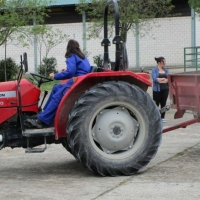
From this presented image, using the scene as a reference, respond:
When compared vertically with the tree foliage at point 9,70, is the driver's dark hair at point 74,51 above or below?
above

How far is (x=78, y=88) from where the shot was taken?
7828 millimetres

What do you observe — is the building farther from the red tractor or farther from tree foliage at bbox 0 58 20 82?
the red tractor

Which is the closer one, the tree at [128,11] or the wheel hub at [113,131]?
the wheel hub at [113,131]

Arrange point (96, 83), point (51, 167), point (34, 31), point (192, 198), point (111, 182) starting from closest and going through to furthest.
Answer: point (192, 198) → point (111, 182) → point (96, 83) → point (51, 167) → point (34, 31)

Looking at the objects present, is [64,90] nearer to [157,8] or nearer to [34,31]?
[34,31]

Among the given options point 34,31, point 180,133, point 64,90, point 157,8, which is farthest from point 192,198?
point 157,8

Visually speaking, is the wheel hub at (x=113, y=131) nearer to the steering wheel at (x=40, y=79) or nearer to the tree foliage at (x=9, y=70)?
the steering wheel at (x=40, y=79)

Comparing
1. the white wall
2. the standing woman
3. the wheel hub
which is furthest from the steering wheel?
the white wall

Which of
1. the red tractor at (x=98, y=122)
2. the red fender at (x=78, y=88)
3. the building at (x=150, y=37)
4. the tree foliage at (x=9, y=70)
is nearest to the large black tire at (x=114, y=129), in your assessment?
the red tractor at (x=98, y=122)

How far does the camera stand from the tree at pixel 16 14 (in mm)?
21953

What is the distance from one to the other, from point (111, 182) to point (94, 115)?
2.97 ft

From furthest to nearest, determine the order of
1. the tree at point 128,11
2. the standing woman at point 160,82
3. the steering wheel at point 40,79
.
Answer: the tree at point 128,11 → the standing woman at point 160,82 → the steering wheel at point 40,79

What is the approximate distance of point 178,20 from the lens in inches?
1406

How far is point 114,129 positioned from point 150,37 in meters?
28.8
